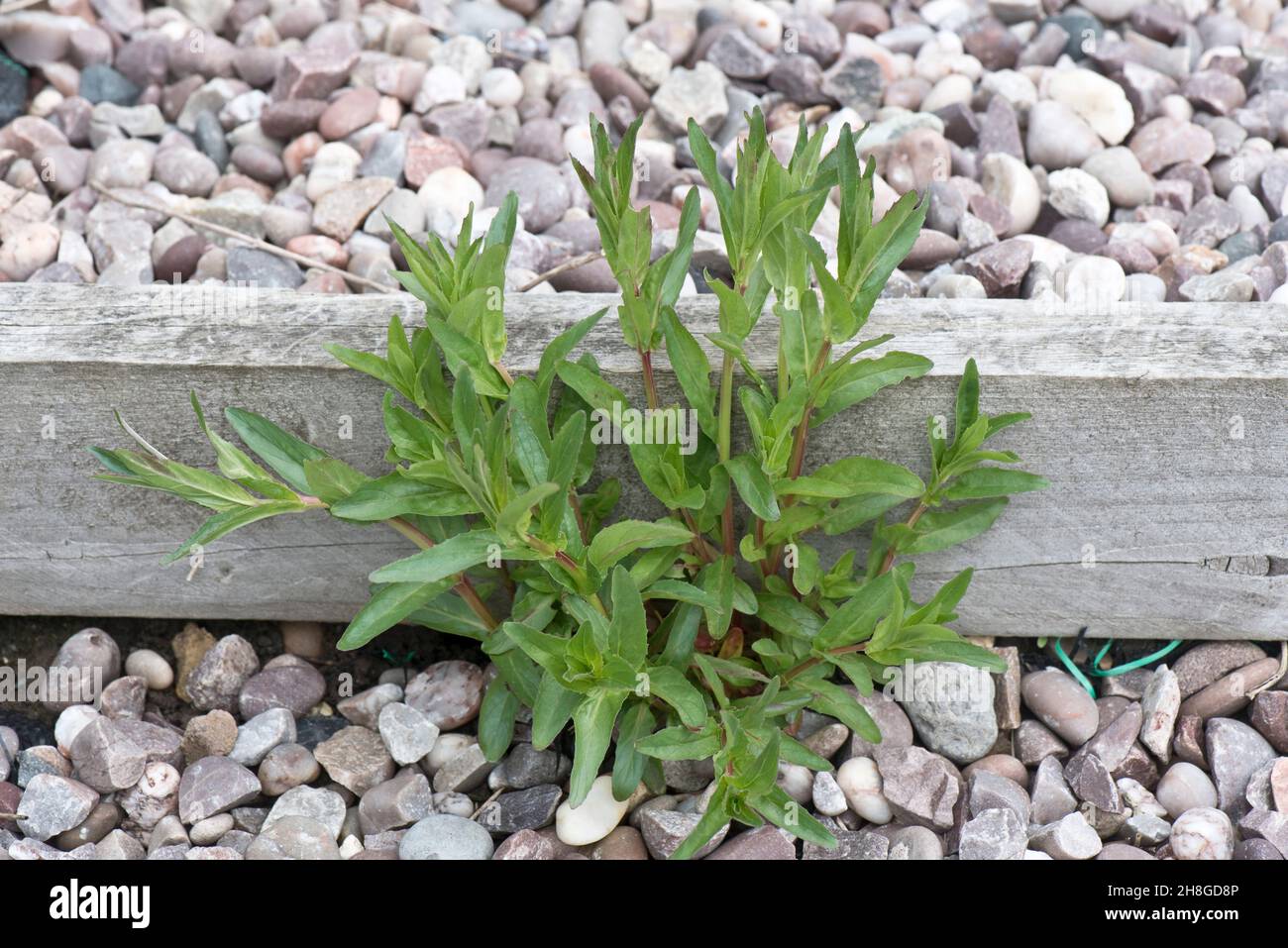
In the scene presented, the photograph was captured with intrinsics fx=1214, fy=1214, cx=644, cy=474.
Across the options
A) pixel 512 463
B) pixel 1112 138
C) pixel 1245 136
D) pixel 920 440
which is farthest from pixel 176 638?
pixel 1245 136

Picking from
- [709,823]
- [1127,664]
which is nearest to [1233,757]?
[1127,664]

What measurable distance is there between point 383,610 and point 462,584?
0.18 metres

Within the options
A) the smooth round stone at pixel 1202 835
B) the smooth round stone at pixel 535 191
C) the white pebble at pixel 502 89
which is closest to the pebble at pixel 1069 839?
the smooth round stone at pixel 1202 835

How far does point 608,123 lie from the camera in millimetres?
3020

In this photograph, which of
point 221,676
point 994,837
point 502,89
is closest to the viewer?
point 994,837

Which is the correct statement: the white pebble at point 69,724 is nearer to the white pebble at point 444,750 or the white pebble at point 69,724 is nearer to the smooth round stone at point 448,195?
the white pebble at point 444,750

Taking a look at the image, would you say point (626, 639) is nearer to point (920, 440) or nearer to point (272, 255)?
point (920, 440)

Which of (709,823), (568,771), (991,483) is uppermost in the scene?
(991,483)

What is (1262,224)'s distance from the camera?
264cm

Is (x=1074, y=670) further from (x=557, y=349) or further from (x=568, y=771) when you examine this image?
(x=557, y=349)

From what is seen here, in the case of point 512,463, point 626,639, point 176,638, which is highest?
point 512,463

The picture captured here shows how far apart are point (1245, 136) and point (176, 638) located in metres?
2.64

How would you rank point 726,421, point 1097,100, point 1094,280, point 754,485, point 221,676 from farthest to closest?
point 1097,100
point 1094,280
point 221,676
point 726,421
point 754,485

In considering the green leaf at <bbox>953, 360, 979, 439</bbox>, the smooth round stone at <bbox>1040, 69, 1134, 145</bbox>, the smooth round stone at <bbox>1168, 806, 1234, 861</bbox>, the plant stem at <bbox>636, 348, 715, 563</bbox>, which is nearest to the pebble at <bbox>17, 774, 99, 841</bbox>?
the plant stem at <bbox>636, 348, 715, 563</bbox>
